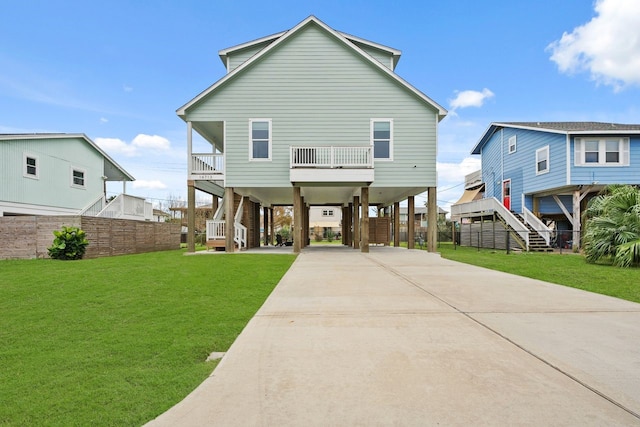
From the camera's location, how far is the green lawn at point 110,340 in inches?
99.1

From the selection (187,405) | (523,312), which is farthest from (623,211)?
(187,405)

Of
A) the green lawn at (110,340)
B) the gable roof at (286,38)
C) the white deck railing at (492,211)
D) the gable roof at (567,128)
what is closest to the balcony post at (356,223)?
the gable roof at (286,38)

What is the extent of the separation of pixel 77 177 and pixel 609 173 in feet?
94.1

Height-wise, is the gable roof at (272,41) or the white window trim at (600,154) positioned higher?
the gable roof at (272,41)

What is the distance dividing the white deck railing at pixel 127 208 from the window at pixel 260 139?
8.64 meters

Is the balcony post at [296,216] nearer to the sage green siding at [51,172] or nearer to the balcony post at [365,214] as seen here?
the balcony post at [365,214]

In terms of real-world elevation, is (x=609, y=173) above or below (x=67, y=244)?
above

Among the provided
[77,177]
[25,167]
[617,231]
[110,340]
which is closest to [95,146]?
[77,177]

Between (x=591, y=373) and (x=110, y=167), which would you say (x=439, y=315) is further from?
(x=110, y=167)

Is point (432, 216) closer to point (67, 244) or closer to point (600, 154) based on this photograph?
point (600, 154)

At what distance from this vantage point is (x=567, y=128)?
62.2ft

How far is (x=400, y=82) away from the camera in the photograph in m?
15.4

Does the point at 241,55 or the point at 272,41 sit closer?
the point at 272,41

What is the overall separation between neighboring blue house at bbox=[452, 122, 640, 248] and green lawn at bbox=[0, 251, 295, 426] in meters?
17.8
